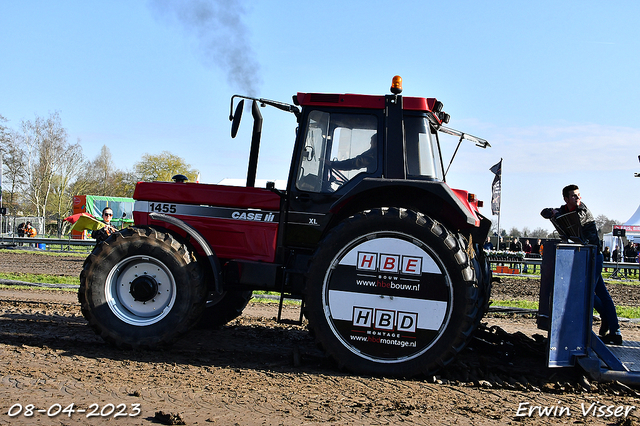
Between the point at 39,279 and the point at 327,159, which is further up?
the point at 327,159

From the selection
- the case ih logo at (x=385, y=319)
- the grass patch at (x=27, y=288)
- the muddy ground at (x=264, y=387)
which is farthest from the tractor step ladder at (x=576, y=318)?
the grass patch at (x=27, y=288)

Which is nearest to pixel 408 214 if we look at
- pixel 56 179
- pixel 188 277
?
pixel 188 277

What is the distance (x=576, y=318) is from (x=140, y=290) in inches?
153

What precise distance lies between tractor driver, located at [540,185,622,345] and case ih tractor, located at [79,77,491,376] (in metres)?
1.06

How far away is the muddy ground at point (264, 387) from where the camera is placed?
133 inches

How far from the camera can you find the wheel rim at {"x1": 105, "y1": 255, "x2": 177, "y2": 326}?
4.88m

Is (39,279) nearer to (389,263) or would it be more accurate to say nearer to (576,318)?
(389,263)

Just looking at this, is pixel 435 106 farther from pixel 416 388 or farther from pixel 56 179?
pixel 56 179

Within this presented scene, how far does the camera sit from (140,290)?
487cm

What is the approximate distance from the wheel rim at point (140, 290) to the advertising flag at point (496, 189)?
1693cm

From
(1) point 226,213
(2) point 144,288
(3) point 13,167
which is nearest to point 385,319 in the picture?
(1) point 226,213

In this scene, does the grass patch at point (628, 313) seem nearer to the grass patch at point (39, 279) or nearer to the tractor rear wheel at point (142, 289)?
the tractor rear wheel at point (142, 289)

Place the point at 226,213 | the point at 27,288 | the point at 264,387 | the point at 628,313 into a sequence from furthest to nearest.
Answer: the point at 27,288 → the point at 628,313 → the point at 226,213 → the point at 264,387

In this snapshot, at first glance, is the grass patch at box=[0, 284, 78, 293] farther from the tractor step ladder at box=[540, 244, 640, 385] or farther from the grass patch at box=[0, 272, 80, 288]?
the tractor step ladder at box=[540, 244, 640, 385]
